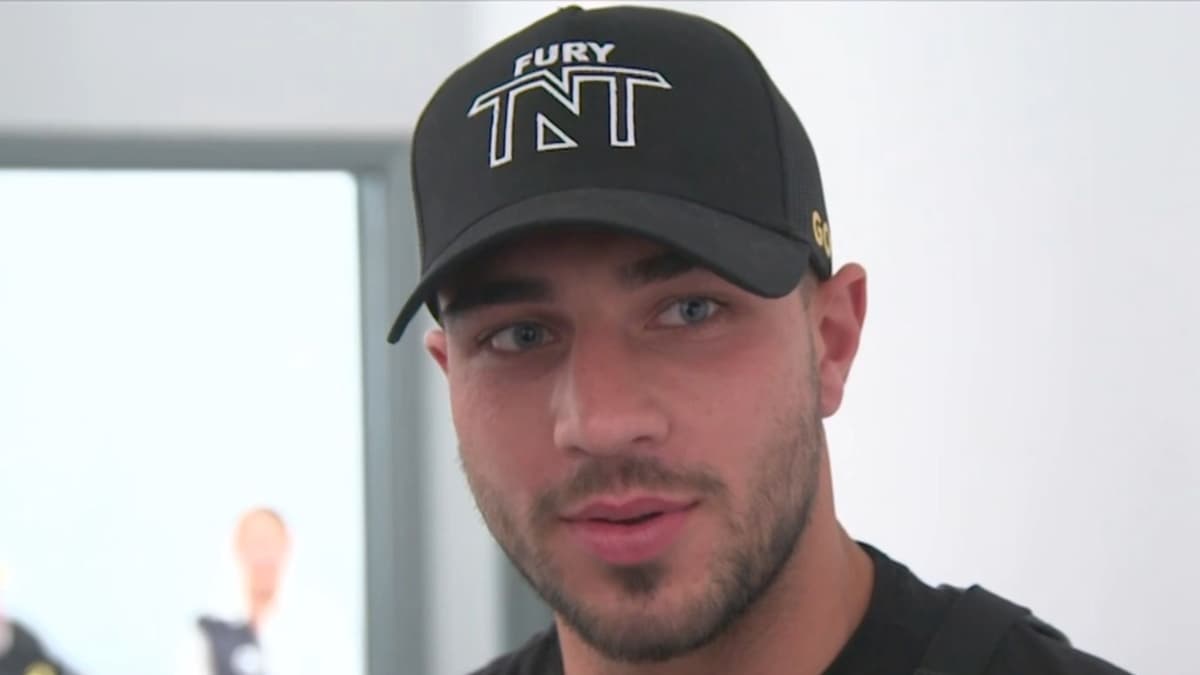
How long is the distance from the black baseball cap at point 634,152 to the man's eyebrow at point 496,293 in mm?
21

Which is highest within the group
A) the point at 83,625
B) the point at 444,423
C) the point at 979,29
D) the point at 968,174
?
the point at 979,29

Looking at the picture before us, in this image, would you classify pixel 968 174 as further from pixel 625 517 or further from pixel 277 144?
pixel 277 144

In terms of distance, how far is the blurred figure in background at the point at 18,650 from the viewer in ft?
6.04

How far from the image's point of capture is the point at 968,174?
44.4 inches

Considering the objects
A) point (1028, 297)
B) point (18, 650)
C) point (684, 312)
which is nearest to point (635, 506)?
point (684, 312)

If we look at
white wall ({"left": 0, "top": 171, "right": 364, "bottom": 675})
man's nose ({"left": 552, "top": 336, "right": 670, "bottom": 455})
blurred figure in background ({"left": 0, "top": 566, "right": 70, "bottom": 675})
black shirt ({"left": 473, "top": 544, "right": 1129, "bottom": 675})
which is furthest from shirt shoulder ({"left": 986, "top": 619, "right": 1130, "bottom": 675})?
blurred figure in background ({"left": 0, "top": 566, "right": 70, "bottom": 675})

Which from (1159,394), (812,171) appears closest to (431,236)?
(812,171)

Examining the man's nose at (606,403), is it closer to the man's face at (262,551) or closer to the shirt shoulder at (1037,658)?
the shirt shoulder at (1037,658)

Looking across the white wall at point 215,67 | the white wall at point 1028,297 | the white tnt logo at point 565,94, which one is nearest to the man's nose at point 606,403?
the white tnt logo at point 565,94

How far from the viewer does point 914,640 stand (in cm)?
81

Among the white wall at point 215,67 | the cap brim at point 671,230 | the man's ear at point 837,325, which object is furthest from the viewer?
Result: the white wall at point 215,67

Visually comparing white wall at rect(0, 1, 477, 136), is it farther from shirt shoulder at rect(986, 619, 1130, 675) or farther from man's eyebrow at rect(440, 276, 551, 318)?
shirt shoulder at rect(986, 619, 1130, 675)

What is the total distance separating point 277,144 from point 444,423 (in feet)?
1.52

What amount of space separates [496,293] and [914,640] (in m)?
0.33
